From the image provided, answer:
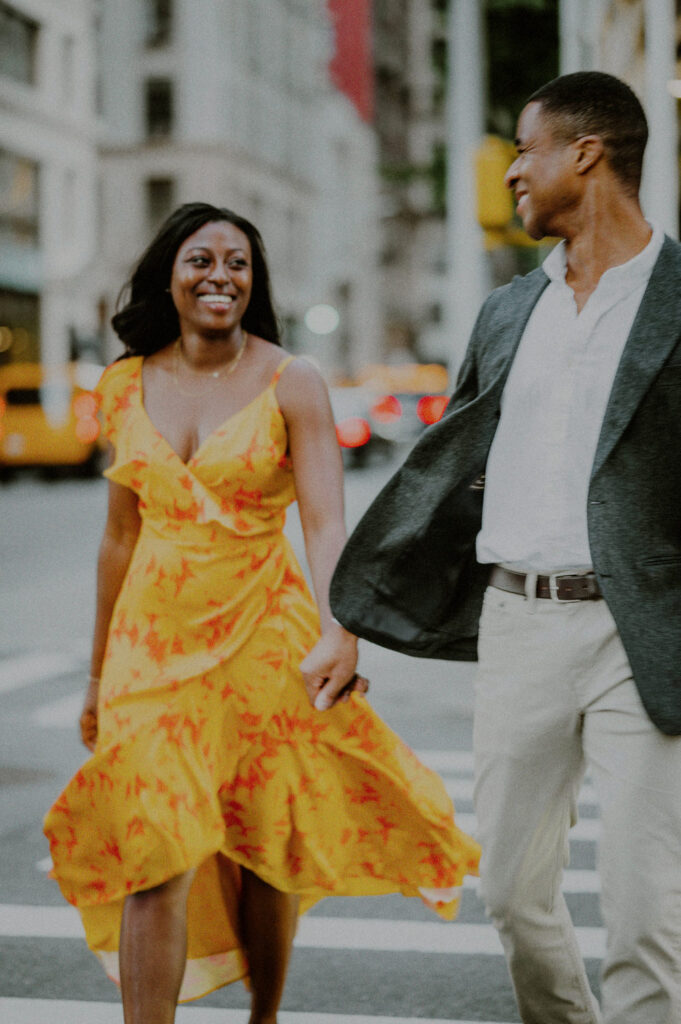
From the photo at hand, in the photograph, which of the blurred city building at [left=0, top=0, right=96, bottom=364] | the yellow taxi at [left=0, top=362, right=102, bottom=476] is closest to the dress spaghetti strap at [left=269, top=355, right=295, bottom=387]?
the yellow taxi at [left=0, top=362, right=102, bottom=476]

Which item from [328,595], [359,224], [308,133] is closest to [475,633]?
[328,595]

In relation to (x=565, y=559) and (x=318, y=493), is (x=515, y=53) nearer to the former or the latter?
(x=318, y=493)

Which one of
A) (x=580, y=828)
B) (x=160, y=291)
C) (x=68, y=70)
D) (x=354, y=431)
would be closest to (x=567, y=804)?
(x=160, y=291)

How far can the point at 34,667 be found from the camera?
361 inches

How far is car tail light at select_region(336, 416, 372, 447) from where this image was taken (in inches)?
1186

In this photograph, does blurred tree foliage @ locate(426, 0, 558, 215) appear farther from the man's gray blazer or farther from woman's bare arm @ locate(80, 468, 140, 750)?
the man's gray blazer

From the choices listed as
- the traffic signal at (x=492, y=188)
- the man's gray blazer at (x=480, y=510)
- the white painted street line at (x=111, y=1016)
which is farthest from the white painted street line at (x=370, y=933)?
the traffic signal at (x=492, y=188)

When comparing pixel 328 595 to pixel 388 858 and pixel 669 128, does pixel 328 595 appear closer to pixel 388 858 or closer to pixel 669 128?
pixel 388 858

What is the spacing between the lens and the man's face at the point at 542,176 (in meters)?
2.84

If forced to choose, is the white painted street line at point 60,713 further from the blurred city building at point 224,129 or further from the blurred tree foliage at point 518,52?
the blurred city building at point 224,129

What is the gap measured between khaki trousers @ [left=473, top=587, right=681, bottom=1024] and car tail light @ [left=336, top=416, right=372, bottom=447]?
2699 centimetres

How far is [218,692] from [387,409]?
104ft

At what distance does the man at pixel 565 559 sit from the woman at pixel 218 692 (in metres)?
0.35

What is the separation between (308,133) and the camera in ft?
202
